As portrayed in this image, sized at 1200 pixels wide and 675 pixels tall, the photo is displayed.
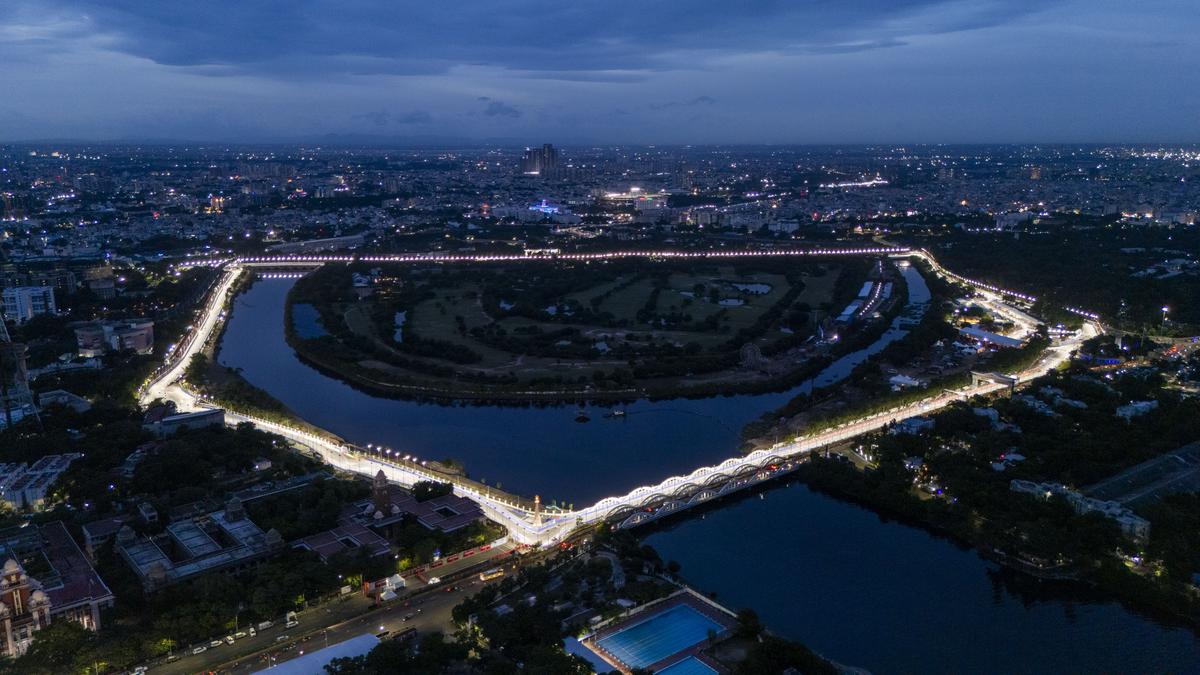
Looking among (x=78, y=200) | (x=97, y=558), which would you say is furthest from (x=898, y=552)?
(x=78, y=200)

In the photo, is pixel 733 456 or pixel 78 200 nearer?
pixel 733 456

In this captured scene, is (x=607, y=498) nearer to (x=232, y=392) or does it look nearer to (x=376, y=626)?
(x=376, y=626)

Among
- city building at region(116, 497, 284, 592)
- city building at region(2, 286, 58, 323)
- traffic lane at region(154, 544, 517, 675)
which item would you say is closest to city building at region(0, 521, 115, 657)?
city building at region(116, 497, 284, 592)

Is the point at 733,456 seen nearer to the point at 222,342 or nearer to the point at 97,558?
the point at 97,558

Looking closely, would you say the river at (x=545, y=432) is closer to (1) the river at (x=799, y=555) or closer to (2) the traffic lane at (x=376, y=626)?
(1) the river at (x=799, y=555)

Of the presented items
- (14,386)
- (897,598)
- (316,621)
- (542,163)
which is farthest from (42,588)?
(542,163)
